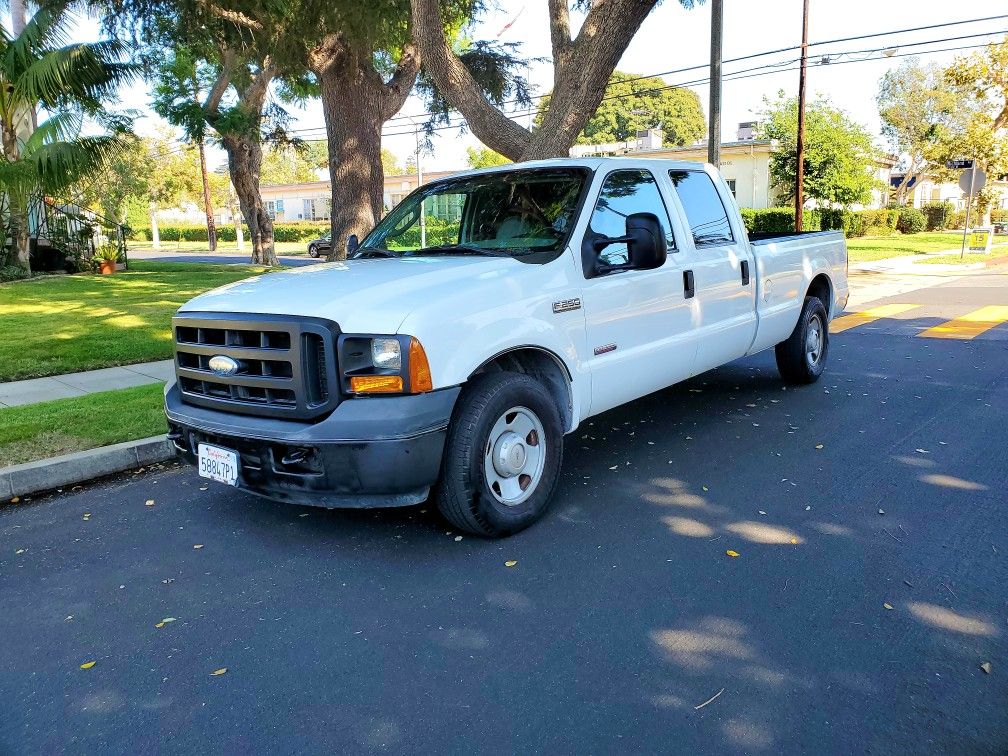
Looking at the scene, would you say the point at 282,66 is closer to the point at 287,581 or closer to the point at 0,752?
the point at 287,581

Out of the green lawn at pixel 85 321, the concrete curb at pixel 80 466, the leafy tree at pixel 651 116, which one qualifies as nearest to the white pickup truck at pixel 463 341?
the concrete curb at pixel 80 466

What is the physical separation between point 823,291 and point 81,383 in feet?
23.9

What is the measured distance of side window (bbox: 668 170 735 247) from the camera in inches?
232

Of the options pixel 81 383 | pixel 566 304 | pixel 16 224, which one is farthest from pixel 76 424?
pixel 16 224

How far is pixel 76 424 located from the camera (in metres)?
6.19

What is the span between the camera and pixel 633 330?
5.14 m

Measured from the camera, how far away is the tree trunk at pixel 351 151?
1340 centimetres

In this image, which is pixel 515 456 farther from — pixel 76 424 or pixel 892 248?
pixel 892 248

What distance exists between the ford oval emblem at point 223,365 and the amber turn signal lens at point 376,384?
0.71 m

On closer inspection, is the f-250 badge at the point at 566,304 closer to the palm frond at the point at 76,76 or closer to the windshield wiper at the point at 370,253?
the windshield wiper at the point at 370,253

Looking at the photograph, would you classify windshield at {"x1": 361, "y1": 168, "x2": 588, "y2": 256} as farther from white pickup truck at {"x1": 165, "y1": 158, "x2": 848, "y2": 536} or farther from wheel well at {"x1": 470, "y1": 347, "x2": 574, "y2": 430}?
wheel well at {"x1": 470, "y1": 347, "x2": 574, "y2": 430}

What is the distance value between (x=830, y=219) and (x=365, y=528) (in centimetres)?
3373

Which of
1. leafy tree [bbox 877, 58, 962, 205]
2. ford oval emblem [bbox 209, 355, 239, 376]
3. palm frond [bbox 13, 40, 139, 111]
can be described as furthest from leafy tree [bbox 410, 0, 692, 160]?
leafy tree [bbox 877, 58, 962, 205]

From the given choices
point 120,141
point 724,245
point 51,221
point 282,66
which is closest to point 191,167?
point 51,221
